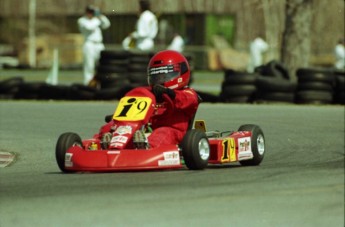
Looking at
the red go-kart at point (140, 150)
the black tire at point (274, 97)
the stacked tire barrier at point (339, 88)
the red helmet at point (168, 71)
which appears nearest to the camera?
the red go-kart at point (140, 150)

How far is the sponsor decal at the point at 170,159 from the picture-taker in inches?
333

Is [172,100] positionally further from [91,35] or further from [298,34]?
[91,35]

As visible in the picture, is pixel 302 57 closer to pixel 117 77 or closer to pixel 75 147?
pixel 117 77

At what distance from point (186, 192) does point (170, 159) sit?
4.09 ft

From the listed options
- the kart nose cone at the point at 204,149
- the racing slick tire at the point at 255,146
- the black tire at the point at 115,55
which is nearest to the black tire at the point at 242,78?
the black tire at the point at 115,55

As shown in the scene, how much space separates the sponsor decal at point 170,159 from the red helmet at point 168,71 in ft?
2.64

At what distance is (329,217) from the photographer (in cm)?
630

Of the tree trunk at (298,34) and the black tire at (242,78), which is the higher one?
the tree trunk at (298,34)

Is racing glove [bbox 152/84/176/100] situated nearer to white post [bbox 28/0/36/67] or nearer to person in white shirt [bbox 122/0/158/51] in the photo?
person in white shirt [bbox 122/0/158/51]

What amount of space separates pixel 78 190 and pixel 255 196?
1187mm

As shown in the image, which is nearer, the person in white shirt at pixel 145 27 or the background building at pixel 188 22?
the person in white shirt at pixel 145 27

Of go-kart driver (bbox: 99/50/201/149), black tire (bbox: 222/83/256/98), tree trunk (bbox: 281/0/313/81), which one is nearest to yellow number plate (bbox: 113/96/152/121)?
go-kart driver (bbox: 99/50/201/149)

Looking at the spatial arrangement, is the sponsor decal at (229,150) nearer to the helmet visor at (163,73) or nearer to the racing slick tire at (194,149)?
the racing slick tire at (194,149)

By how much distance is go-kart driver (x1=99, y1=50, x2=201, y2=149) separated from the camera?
29.0 feet
